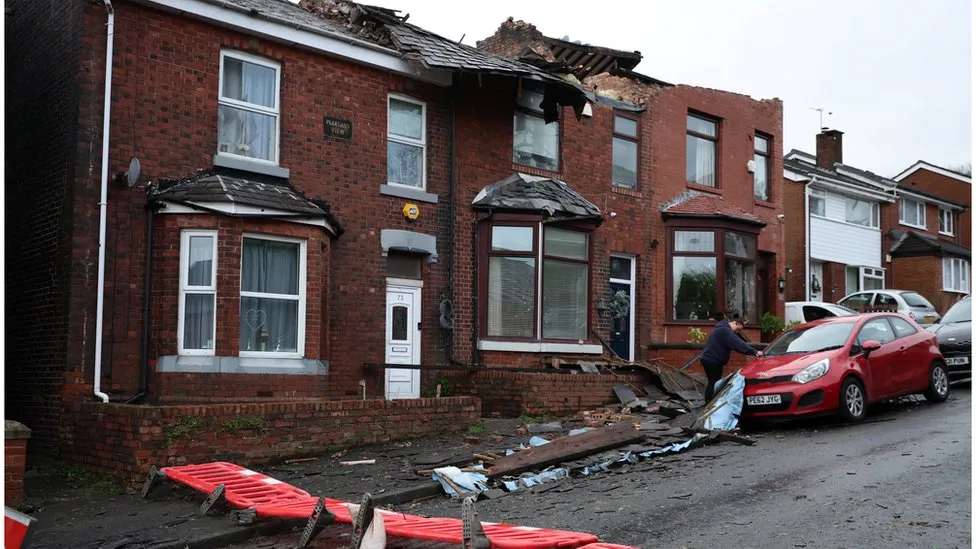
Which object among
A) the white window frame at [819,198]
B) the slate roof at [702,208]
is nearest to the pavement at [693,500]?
the slate roof at [702,208]

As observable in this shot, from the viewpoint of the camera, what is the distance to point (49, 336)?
1188 centimetres

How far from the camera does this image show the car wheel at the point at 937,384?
558 inches

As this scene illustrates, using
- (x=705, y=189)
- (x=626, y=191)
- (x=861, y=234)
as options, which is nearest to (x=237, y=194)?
(x=626, y=191)

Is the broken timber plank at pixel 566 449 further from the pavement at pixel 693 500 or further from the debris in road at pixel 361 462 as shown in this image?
the debris in road at pixel 361 462

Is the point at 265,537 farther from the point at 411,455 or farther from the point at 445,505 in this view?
the point at 411,455

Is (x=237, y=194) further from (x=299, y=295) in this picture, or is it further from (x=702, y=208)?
(x=702, y=208)

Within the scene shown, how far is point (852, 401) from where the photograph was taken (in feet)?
41.5

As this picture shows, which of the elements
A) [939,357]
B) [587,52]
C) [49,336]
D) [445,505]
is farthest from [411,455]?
[587,52]

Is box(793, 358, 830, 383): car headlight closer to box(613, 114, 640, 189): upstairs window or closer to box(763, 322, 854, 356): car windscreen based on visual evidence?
box(763, 322, 854, 356): car windscreen

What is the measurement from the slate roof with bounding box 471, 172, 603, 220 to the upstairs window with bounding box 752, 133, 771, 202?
711 centimetres

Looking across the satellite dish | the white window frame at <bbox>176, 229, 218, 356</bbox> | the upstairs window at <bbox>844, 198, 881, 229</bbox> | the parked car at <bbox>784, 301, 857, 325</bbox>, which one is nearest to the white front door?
the white window frame at <bbox>176, 229, 218, 356</bbox>

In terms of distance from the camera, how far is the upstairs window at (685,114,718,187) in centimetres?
2045

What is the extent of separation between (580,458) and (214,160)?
6.66 meters

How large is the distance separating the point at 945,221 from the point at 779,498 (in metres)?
34.8
